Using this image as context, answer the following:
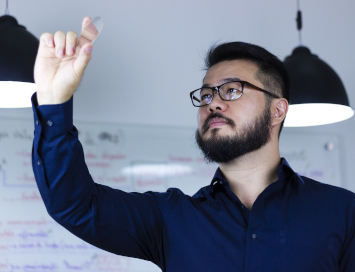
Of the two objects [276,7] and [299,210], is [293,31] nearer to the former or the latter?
[276,7]

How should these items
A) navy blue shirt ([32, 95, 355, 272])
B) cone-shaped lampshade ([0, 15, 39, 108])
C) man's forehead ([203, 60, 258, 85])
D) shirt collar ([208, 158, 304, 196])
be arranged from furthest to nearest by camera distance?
cone-shaped lampshade ([0, 15, 39, 108]), man's forehead ([203, 60, 258, 85]), shirt collar ([208, 158, 304, 196]), navy blue shirt ([32, 95, 355, 272])

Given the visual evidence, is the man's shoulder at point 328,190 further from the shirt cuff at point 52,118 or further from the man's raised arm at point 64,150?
the shirt cuff at point 52,118

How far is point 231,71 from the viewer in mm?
1414

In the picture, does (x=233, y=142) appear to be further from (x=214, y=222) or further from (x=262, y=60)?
(x=262, y=60)

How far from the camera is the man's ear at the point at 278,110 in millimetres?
1415

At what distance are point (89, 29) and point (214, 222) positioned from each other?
0.61 metres

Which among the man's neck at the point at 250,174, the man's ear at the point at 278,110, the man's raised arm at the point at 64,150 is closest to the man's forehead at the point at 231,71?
the man's ear at the point at 278,110

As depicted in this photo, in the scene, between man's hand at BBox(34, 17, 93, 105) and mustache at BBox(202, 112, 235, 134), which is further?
mustache at BBox(202, 112, 235, 134)

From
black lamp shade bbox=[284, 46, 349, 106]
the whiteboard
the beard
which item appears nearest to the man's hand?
the beard

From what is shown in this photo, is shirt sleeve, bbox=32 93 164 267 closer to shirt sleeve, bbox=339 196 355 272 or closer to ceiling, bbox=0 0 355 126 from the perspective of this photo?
shirt sleeve, bbox=339 196 355 272

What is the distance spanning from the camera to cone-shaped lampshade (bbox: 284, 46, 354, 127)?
74.9 inches

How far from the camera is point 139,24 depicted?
8.79 ft

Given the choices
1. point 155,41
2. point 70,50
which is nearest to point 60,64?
point 70,50

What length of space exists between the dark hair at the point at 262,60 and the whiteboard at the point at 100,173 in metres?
1.14
